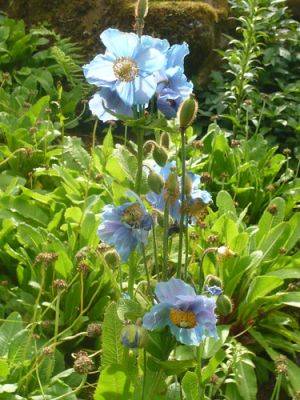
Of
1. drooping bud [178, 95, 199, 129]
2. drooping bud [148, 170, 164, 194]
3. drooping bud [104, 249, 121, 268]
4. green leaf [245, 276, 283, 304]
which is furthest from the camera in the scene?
green leaf [245, 276, 283, 304]

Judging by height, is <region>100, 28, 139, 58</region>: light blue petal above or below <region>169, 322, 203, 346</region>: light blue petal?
above

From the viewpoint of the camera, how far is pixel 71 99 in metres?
3.96

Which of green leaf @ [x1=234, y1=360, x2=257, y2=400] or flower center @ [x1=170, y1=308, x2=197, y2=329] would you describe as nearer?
flower center @ [x1=170, y1=308, x2=197, y2=329]

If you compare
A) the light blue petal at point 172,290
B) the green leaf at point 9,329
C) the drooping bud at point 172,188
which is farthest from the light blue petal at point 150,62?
the green leaf at point 9,329

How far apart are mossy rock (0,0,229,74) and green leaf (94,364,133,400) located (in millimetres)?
2997

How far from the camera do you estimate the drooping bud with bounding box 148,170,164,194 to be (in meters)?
1.47

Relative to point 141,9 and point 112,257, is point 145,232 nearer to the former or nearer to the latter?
point 112,257

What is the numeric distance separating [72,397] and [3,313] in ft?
1.58

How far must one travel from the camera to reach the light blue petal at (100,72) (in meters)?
1.39

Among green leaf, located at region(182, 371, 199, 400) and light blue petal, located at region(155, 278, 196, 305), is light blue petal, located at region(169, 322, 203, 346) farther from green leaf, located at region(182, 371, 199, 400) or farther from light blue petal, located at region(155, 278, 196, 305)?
green leaf, located at region(182, 371, 199, 400)

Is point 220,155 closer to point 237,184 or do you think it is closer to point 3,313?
point 237,184

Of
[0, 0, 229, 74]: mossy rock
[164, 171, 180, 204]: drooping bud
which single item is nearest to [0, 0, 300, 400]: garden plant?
[164, 171, 180, 204]: drooping bud

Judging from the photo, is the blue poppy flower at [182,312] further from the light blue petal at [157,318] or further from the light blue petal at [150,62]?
the light blue petal at [150,62]

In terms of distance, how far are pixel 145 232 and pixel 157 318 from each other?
179 mm
